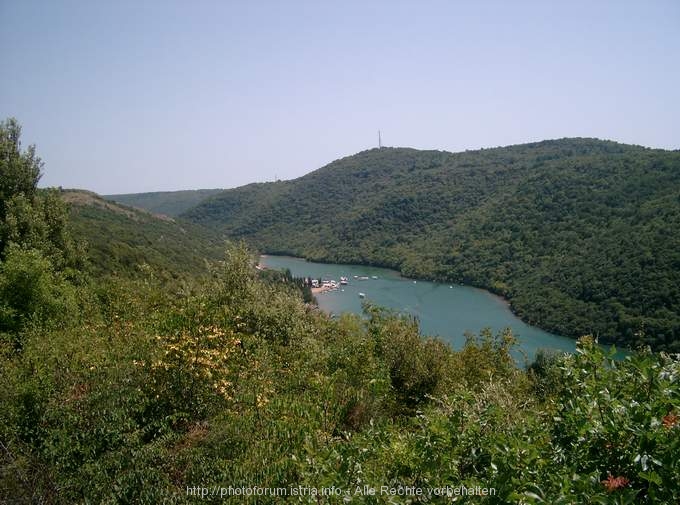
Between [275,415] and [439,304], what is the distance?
2867 inches

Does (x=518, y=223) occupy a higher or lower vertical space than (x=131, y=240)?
higher

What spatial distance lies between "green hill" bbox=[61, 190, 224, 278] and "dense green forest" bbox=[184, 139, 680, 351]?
38.7 m

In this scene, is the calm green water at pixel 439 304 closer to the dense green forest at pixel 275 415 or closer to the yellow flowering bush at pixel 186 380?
the dense green forest at pixel 275 415

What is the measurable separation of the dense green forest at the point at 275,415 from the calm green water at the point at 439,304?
41348 millimetres

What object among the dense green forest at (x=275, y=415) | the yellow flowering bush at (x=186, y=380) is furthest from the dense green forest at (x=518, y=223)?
the yellow flowering bush at (x=186, y=380)

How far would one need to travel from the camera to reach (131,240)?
185 ft

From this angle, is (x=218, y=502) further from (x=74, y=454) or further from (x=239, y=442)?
(x=74, y=454)

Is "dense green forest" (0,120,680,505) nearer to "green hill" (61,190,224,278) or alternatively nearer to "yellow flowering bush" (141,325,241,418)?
"yellow flowering bush" (141,325,241,418)

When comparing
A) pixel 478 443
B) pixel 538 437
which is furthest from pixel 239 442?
pixel 538 437

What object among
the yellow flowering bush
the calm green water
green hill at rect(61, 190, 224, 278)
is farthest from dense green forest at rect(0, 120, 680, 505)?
the calm green water

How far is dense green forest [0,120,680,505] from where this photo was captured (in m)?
3.05

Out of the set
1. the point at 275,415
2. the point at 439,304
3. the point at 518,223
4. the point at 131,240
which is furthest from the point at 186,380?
the point at 518,223

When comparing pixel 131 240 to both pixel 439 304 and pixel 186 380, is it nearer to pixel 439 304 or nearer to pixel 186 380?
pixel 439 304

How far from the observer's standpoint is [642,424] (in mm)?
2818
